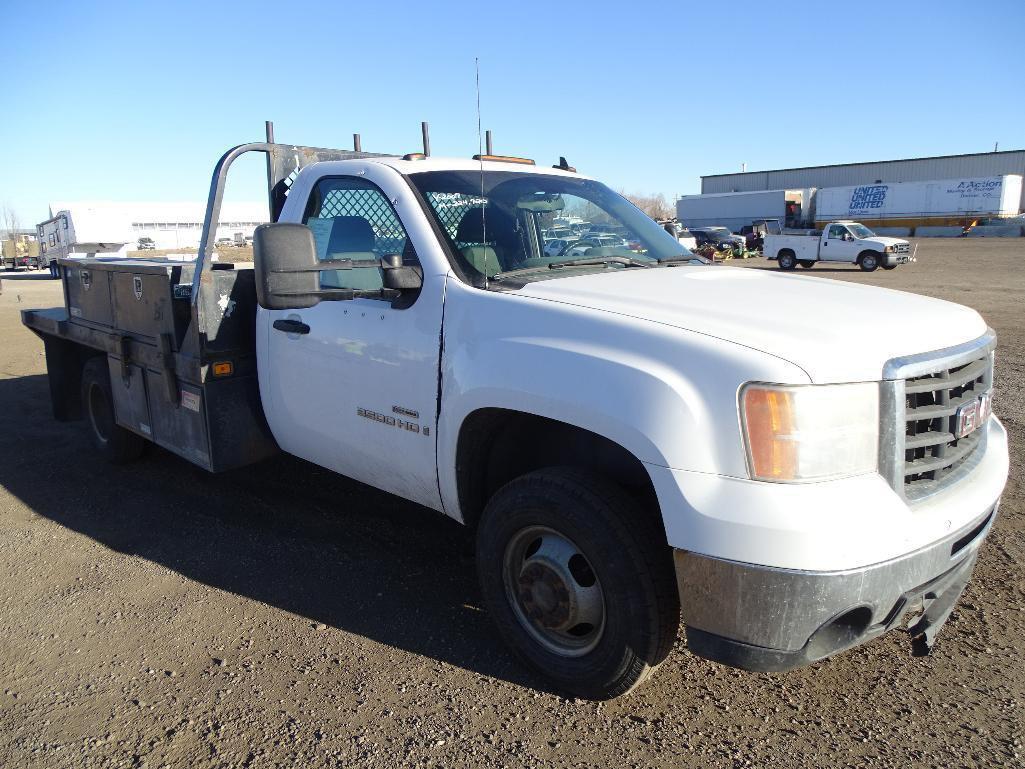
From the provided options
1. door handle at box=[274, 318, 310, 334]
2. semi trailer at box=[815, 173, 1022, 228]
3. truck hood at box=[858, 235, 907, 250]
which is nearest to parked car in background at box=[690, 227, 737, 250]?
truck hood at box=[858, 235, 907, 250]

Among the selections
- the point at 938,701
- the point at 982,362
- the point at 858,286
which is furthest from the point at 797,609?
the point at 858,286

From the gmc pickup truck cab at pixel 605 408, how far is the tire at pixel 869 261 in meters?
26.3

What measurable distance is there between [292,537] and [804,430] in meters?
3.12

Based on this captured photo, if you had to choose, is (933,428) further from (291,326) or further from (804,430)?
(291,326)

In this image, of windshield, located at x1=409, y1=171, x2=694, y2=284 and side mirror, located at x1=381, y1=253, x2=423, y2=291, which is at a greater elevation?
windshield, located at x1=409, y1=171, x2=694, y2=284

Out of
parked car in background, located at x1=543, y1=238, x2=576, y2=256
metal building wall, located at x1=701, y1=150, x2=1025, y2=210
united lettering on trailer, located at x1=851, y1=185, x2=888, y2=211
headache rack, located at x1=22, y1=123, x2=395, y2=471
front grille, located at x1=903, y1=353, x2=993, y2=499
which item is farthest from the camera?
metal building wall, located at x1=701, y1=150, x2=1025, y2=210

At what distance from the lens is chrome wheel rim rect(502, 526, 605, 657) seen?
2.76m

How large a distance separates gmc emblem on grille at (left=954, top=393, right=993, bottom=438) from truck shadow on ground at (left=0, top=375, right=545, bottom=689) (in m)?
1.79

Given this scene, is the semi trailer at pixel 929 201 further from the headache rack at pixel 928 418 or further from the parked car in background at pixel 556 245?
the headache rack at pixel 928 418

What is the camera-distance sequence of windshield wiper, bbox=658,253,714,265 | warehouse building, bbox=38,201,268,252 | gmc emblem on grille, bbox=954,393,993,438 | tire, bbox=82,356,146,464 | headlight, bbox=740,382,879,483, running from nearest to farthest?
headlight, bbox=740,382,879,483 → gmc emblem on grille, bbox=954,393,993,438 → windshield wiper, bbox=658,253,714,265 → tire, bbox=82,356,146,464 → warehouse building, bbox=38,201,268,252

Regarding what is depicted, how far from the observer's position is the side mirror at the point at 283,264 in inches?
110

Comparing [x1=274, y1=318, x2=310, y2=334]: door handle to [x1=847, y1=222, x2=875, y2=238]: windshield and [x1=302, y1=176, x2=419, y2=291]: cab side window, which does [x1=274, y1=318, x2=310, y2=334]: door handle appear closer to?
[x1=302, y1=176, x2=419, y2=291]: cab side window

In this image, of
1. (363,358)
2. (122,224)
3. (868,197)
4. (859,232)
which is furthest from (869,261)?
(122,224)

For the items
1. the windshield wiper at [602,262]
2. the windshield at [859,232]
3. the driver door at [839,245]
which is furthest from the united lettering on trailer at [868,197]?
the windshield wiper at [602,262]
